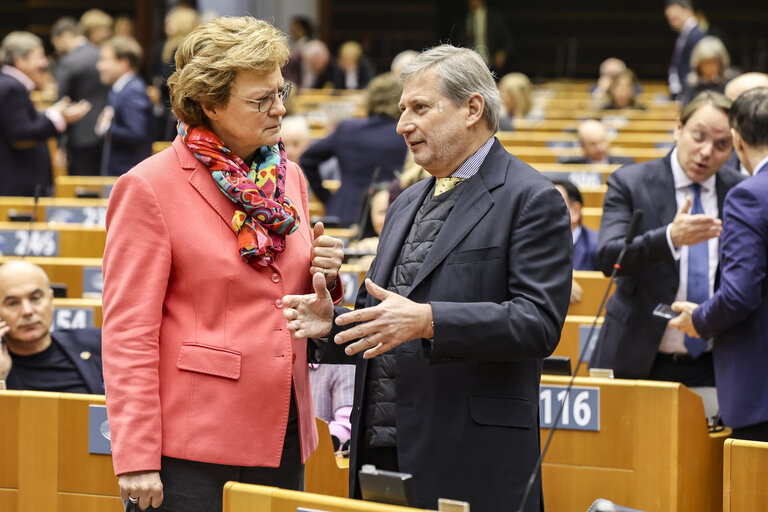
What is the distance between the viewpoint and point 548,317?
1931mm

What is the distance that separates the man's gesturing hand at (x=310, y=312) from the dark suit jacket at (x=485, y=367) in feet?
0.51

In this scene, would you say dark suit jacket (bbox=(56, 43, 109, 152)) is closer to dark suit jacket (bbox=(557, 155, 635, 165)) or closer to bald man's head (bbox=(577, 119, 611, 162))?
dark suit jacket (bbox=(557, 155, 635, 165))

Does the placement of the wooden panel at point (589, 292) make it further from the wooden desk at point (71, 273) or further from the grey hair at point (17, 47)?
the grey hair at point (17, 47)

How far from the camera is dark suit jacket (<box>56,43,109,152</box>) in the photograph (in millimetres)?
7613

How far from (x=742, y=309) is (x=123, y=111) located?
5116 millimetres

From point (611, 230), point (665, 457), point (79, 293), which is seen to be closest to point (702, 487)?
point (665, 457)

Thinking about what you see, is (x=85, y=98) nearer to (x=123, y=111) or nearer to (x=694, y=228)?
(x=123, y=111)

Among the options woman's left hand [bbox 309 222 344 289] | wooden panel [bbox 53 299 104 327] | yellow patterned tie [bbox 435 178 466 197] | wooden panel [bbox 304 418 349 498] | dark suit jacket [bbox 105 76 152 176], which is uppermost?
dark suit jacket [bbox 105 76 152 176]

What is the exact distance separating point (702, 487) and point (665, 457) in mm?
189

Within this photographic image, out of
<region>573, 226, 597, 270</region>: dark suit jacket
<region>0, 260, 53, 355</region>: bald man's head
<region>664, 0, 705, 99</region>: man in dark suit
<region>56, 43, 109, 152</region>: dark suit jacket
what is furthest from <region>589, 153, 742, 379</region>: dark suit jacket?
<region>664, 0, 705, 99</region>: man in dark suit

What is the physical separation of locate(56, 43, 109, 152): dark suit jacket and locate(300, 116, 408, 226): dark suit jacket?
7.68ft

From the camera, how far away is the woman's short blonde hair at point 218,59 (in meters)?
2.02

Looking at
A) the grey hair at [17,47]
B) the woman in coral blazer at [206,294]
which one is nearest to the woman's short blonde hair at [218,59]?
the woman in coral blazer at [206,294]

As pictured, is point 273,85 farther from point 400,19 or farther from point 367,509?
point 400,19
